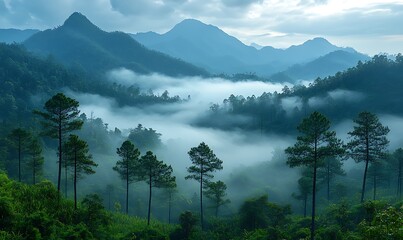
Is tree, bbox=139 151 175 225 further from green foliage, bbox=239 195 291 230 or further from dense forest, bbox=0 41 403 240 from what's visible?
green foliage, bbox=239 195 291 230

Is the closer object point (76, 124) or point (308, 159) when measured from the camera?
point (308, 159)

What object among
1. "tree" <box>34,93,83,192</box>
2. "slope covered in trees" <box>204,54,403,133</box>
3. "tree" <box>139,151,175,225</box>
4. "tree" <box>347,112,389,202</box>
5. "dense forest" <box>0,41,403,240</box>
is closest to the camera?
"dense forest" <box>0,41,403,240</box>

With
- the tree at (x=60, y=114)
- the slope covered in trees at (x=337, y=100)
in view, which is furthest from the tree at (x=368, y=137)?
the slope covered in trees at (x=337, y=100)

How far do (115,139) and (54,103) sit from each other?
399ft

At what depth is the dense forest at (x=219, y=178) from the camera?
93.4 ft

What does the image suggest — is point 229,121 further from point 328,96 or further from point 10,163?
point 10,163

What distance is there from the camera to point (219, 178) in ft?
335

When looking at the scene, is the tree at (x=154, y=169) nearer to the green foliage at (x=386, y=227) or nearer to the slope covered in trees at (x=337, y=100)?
the green foliage at (x=386, y=227)

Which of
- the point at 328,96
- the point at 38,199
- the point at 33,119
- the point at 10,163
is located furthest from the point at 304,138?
the point at 328,96

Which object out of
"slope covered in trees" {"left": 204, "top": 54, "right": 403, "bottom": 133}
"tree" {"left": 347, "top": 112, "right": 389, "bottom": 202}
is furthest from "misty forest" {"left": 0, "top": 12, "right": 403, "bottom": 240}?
"slope covered in trees" {"left": 204, "top": 54, "right": 403, "bottom": 133}

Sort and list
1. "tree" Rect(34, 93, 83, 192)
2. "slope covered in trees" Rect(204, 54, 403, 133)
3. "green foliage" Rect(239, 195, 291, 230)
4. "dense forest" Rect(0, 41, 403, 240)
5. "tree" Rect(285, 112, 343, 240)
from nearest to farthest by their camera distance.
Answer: "tree" Rect(285, 112, 343, 240)
"dense forest" Rect(0, 41, 403, 240)
"tree" Rect(34, 93, 83, 192)
"green foliage" Rect(239, 195, 291, 230)
"slope covered in trees" Rect(204, 54, 403, 133)

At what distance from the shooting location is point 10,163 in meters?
76.1

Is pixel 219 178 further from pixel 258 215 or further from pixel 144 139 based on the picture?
pixel 258 215

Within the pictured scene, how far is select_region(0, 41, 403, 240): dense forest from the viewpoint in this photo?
2845cm
